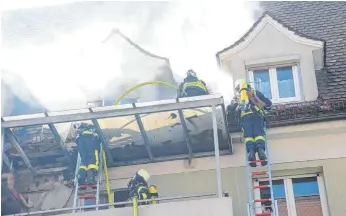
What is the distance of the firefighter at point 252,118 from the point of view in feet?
36.1

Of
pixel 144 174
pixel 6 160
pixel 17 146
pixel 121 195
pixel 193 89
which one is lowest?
pixel 121 195

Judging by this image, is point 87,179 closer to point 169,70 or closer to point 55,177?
point 55,177

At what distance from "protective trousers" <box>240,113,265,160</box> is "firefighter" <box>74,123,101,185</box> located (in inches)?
95.9

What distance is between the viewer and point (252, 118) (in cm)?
1105

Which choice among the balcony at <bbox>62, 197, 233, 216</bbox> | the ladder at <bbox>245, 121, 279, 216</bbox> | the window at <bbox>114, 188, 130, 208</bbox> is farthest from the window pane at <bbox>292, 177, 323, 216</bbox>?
the window at <bbox>114, 188, 130, 208</bbox>

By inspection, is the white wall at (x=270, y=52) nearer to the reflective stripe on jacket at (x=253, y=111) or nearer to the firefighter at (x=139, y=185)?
the reflective stripe on jacket at (x=253, y=111)

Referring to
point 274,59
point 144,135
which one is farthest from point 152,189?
point 274,59

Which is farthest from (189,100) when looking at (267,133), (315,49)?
(315,49)

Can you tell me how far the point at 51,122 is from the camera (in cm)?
1083

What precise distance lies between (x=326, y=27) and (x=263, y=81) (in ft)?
9.16

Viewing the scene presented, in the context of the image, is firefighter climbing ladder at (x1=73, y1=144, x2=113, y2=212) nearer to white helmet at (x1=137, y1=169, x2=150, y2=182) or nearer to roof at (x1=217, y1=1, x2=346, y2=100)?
white helmet at (x1=137, y1=169, x2=150, y2=182)

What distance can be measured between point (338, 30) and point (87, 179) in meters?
6.43

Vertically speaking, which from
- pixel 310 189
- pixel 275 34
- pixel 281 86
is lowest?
pixel 310 189

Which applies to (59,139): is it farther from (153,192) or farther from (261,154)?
(261,154)
